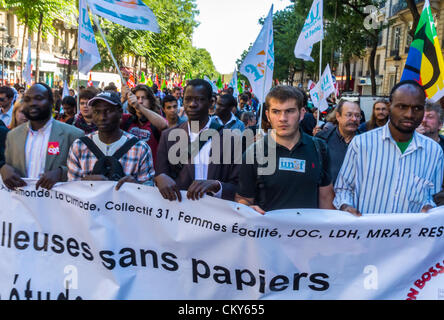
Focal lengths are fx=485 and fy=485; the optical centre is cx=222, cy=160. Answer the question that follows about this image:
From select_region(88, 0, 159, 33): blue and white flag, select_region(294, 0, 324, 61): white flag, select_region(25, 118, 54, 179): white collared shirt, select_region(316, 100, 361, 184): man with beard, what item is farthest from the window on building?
select_region(25, 118, 54, 179): white collared shirt

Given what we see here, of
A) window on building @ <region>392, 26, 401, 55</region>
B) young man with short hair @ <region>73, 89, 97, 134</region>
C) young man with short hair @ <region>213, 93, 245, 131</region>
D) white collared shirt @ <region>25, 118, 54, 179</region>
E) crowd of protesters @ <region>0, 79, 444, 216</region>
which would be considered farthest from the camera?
window on building @ <region>392, 26, 401, 55</region>

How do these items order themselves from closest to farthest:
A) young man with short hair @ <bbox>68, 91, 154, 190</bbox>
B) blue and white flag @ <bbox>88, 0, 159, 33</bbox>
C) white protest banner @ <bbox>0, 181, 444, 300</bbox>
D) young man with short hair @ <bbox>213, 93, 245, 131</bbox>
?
1. white protest banner @ <bbox>0, 181, 444, 300</bbox>
2. young man with short hair @ <bbox>68, 91, 154, 190</bbox>
3. blue and white flag @ <bbox>88, 0, 159, 33</bbox>
4. young man with short hair @ <bbox>213, 93, 245, 131</bbox>

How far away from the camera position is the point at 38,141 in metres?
3.81

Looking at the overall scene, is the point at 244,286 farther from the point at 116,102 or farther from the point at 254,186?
the point at 116,102

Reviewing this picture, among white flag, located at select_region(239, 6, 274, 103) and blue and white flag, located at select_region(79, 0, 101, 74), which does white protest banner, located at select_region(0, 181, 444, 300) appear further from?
white flag, located at select_region(239, 6, 274, 103)

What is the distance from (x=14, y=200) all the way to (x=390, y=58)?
47.4 meters

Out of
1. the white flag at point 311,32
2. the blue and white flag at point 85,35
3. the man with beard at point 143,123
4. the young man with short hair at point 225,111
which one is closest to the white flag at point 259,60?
the young man with short hair at point 225,111

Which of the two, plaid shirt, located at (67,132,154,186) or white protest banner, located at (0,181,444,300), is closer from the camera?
white protest banner, located at (0,181,444,300)

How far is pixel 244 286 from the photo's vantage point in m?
3.10

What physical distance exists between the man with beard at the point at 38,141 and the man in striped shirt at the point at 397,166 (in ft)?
6.85

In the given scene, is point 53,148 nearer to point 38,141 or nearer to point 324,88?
point 38,141

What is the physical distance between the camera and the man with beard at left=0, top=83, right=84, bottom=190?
3.75 metres
